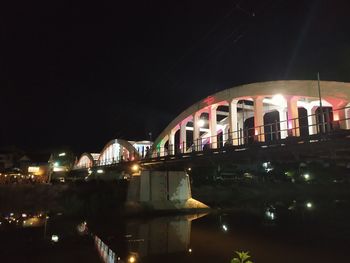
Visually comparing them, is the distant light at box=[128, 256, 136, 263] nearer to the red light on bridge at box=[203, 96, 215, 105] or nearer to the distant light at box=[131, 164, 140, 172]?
the red light on bridge at box=[203, 96, 215, 105]

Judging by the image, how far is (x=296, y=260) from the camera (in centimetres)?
1842

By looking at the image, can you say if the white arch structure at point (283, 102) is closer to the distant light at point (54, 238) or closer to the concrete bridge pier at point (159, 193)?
the concrete bridge pier at point (159, 193)

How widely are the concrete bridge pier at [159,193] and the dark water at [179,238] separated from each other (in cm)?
255

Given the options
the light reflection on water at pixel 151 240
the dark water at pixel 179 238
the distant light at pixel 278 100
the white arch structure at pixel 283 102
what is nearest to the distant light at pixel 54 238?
the dark water at pixel 179 238

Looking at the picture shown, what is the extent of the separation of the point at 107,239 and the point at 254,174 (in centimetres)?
5030

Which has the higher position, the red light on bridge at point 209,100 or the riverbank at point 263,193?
the red light on bridge at point 209,100

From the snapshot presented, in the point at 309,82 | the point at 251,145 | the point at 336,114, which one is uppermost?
the point at 309,82

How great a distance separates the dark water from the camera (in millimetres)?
20219

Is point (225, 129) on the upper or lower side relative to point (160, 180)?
upper

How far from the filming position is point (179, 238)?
26391 millimetres

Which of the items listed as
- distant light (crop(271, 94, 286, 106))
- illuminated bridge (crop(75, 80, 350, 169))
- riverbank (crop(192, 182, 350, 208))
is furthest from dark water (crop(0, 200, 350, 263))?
riverbank (crop(192, 182, 350, 208))

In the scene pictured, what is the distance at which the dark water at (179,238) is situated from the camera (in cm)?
2022

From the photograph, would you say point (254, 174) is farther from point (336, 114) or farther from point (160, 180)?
point (336, 114)

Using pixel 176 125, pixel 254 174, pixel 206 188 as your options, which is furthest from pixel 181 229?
pixel 254 174
